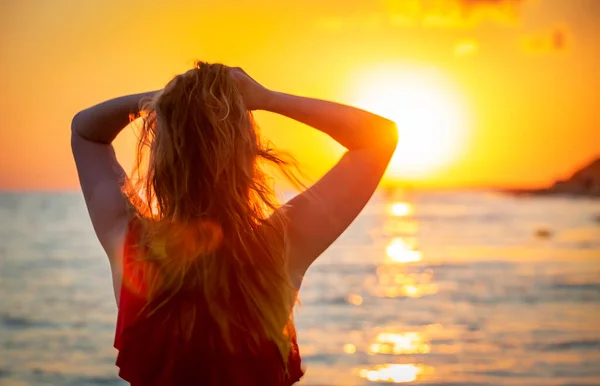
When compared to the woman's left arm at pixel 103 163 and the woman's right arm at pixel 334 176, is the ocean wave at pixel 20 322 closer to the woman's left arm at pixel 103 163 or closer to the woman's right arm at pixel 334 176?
the woman's left arm at pixel 103 163

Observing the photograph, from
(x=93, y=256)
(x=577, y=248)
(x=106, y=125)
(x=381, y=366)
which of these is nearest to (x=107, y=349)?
(x=381, y=366)

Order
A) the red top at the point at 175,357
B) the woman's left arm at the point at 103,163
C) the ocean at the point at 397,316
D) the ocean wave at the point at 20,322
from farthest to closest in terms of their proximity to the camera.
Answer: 1. the ocean wave at the point at 20,322
2. the ocean at the point at 397,316
3. the woman's left arm at the point at 103,163
4. the red top at the point at 175,357

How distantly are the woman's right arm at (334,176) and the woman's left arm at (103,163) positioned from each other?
354 mm

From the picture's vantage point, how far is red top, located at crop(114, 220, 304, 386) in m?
1.58

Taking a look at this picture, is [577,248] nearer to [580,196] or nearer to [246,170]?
[246,170]

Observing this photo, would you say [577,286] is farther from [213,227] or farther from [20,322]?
[213,227]

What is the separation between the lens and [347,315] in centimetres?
1359

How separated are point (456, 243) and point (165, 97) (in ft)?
97.8

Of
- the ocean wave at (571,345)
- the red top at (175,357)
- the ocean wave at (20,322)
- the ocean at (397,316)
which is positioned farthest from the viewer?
the ocean wave at (20,322)

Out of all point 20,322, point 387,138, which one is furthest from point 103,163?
point 20,322

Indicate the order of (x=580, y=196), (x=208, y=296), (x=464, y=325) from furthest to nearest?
(x=580, y=196) → (x=464, y=325) → (x=208, y=296)

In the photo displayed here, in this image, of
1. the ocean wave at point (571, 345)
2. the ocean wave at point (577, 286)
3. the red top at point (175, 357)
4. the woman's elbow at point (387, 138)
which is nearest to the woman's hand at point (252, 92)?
the woman's elbow at point (387, 138)

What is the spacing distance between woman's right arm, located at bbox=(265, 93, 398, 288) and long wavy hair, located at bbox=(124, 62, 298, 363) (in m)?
0.06

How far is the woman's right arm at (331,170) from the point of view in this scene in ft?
5.49
